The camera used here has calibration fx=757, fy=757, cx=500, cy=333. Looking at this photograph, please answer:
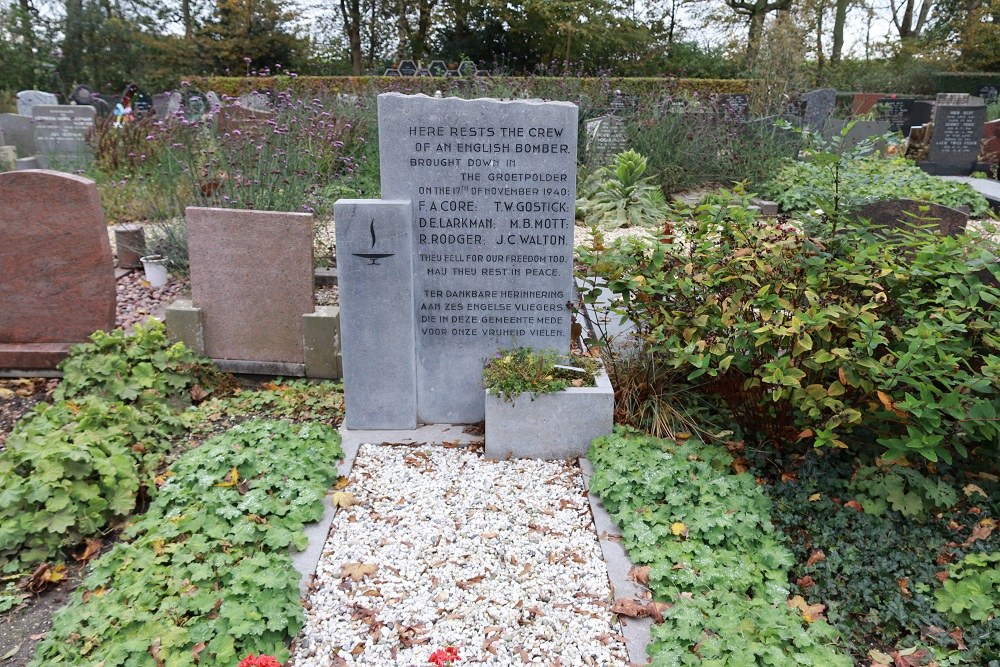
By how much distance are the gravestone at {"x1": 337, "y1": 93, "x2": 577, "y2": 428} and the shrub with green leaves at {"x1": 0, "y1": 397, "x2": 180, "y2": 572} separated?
1202mm

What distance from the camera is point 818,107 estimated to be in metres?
14.8

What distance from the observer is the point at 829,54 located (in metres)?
34.4

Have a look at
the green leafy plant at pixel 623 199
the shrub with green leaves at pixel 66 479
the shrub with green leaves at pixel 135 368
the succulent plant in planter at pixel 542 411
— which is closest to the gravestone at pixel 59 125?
the green leafy plant at pixel 623 199

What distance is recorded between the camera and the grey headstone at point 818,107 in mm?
13883

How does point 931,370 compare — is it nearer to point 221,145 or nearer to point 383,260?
point 383,260

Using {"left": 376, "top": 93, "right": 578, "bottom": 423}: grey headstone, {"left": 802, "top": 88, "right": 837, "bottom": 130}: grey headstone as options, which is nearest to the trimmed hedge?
{"left": 802, "top": 88, "right": 837, "bottom": 130}: grey headstone

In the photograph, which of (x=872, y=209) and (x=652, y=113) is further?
(x=652, y=113)

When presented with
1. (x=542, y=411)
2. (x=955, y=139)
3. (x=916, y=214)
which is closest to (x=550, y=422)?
(x=542, y=411)

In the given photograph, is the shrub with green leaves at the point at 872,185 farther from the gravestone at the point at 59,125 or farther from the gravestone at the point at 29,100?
the gravestone at the point at 29,100

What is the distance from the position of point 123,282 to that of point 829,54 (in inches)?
1387

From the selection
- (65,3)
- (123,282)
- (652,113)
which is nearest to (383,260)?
(123,282)

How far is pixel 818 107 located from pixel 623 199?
7.76 metres

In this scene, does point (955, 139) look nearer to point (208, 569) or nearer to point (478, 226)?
point (478, 226)

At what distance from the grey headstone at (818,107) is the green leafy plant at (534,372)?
1082 centimetres
